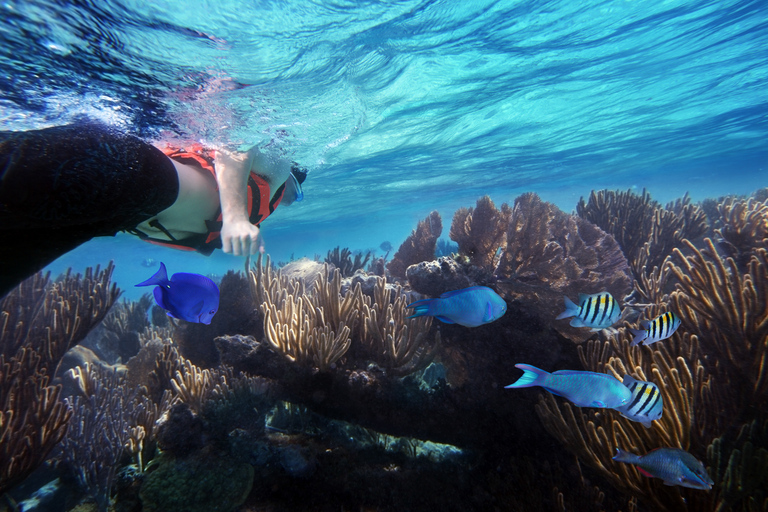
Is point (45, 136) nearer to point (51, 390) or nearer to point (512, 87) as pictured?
point (51, 390)

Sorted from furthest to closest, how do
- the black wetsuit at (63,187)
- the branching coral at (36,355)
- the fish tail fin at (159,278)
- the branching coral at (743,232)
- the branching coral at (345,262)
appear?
1. the branching coral at (345,262)
2. the branching coral at (743,232)
3. the branching coral at (36,355)
4. the fish tail fin at (159,278)
5. the black wetsuit at (63,187)

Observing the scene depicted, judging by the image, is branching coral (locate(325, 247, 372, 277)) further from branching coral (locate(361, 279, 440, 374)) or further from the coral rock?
branching coral (locate(361, 279, 440, 374))

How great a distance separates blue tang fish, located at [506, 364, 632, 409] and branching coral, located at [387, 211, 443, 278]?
16.2 feet

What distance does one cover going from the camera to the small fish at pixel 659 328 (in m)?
2.81

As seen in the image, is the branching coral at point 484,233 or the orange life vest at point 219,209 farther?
the branching coral at point 484,233

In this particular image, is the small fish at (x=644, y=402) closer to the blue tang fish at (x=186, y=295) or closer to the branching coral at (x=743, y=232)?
the blue tang fish at (x=186, y=295)

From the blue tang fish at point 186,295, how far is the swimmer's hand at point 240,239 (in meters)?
0.66

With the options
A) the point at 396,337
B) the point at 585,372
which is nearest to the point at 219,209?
the point at 396,337

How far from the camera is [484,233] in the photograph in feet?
18.1

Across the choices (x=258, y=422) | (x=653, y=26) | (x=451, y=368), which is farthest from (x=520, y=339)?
(x=653, y=26)

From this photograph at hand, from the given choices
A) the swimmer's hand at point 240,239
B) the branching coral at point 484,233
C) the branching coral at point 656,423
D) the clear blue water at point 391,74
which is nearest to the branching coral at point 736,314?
the branching coral at point 656,423

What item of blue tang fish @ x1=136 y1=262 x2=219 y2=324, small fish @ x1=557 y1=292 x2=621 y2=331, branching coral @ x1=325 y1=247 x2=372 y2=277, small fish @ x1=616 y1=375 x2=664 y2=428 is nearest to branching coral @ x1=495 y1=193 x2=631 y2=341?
small fish @ x1=557 y1=292 x2=621 y2=331

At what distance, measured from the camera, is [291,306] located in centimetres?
416

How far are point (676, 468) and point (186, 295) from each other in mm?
3618
